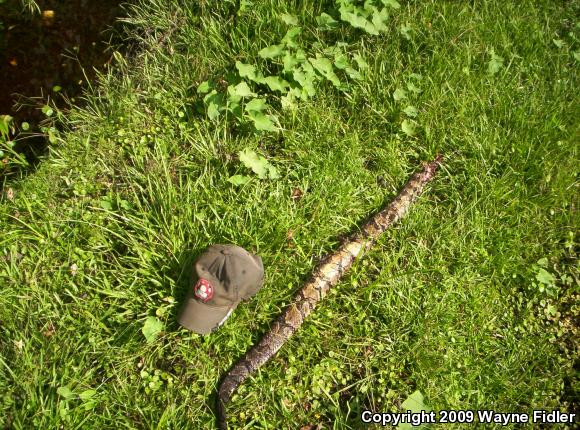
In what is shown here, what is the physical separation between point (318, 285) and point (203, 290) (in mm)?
691

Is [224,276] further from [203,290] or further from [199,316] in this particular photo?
[199,316]

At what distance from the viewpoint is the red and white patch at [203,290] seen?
219 centimetres

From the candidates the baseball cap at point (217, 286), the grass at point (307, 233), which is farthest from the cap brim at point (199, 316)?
the grass at point (307, 233)

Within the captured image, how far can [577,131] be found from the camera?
326cm

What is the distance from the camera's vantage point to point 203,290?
2.19 metres

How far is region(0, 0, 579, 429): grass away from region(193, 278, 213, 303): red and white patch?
0.28 m

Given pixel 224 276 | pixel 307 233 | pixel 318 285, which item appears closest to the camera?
pixel 224 276

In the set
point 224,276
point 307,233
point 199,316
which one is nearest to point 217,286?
point 224,276

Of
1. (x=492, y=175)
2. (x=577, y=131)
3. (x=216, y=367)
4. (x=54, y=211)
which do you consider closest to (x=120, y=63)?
(x=54, y=211)

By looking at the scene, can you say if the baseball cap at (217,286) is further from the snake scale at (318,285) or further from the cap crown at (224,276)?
the snake scale at (318,285)

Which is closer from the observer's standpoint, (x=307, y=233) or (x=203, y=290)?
(x=203, y=290)

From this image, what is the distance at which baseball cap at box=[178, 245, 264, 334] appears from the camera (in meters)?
2.19

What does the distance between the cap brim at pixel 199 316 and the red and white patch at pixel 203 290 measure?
5cm

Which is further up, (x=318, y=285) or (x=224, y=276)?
(x=224, y=276)
